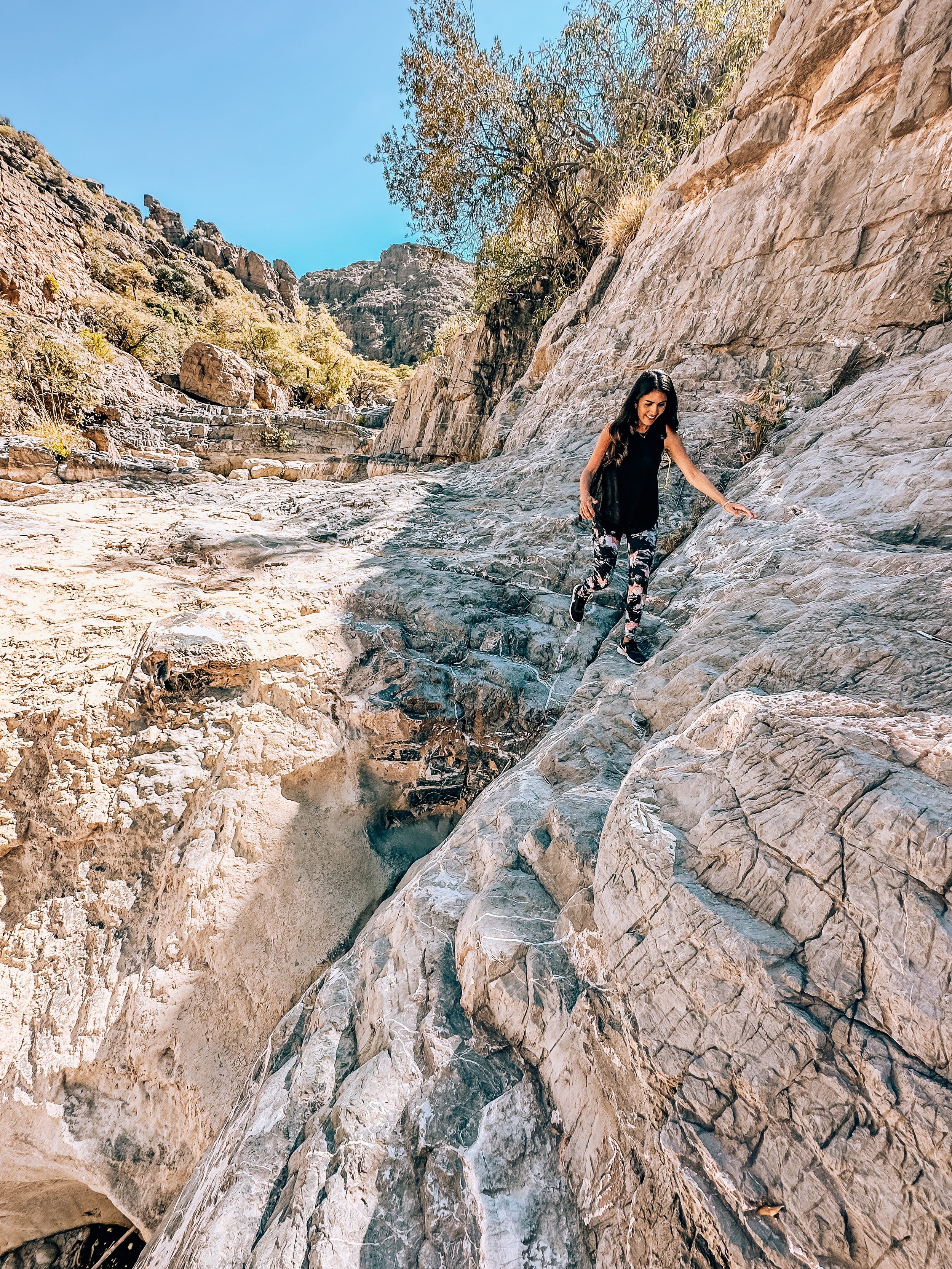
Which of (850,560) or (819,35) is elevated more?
(819,35)

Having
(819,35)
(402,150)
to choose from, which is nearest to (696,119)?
(819,35)

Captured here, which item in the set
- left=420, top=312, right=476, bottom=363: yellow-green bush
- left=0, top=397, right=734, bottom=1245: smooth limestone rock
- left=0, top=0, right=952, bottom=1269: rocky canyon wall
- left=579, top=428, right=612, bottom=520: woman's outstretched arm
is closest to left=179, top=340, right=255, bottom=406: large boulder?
left=420, top=312, right=476, bottom=363: yellow-green bush

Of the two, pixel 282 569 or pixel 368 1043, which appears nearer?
pixel 368 1043

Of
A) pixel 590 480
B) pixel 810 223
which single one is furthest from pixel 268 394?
pixel 590 480

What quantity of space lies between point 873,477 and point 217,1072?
14.5 ft

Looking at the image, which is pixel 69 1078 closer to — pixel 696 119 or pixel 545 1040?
pixel 545 1040

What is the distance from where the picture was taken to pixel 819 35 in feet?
15.9

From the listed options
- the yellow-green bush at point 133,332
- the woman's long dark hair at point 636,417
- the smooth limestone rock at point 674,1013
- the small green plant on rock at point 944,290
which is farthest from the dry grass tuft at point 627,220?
the yellow-green bush at point 133,332

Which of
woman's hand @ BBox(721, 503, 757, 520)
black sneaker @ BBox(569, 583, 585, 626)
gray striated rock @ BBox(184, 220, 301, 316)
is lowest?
black sneaker @ BBox(569, 583, 585, 626)

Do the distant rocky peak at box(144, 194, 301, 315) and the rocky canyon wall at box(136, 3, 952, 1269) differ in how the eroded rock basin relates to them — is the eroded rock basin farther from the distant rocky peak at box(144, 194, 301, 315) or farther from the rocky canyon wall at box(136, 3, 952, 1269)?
the distant rocky peak at box(144, 194, 301, 315)

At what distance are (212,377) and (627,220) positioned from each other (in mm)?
17447

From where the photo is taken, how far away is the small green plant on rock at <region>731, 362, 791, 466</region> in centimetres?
447

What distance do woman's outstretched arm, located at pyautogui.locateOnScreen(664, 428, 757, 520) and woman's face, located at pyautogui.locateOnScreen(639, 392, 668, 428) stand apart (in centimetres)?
15

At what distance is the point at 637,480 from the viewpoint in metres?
3.07
